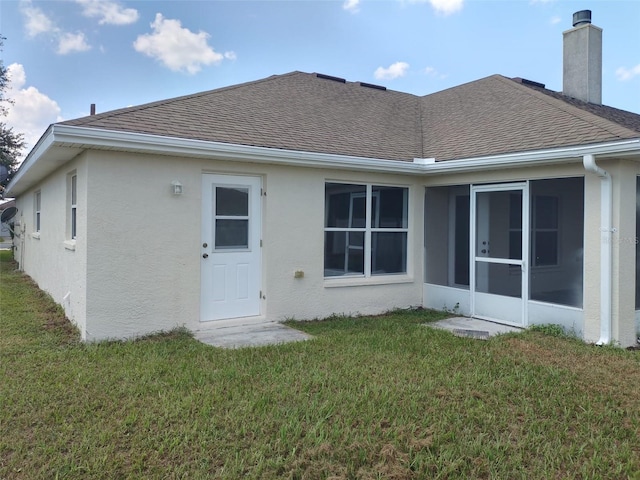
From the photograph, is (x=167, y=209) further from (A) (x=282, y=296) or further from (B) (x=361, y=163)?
(B) (x=361, y=163)

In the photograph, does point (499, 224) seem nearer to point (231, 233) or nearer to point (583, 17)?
point (231, 233)

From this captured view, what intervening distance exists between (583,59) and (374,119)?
4772 millimetres

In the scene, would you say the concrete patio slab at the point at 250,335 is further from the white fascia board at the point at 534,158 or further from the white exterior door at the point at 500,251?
the white fascia board at the point at 534,158

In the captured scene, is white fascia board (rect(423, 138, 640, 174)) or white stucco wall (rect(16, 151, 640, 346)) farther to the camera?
white stucco wall (rect(16, 151, 640, 346))

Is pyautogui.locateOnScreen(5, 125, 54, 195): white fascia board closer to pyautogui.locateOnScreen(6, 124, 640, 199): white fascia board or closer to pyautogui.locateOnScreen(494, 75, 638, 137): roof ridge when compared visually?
pyautogui.locateOnScreen(6, 124, 640, 199): white fascia board

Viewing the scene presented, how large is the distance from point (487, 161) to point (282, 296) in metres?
3.91

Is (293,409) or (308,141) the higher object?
(308,141)

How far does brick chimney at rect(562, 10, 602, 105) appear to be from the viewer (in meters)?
10.0

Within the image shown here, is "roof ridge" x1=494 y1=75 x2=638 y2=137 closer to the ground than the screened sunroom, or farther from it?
farther from it

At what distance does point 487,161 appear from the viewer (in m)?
7.24

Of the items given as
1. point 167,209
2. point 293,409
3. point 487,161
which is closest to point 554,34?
point 487,161

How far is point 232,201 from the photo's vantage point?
7.23 m

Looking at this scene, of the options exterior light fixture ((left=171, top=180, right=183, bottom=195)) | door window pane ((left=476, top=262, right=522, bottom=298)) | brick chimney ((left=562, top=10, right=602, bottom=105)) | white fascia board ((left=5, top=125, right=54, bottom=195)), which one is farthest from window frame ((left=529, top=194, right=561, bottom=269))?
white fascia board ((left=5, top=125, right=54, bottom=195))

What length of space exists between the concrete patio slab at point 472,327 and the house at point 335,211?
234 millimetres
